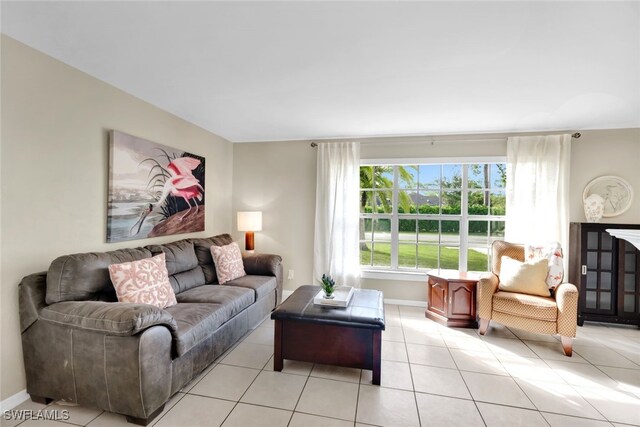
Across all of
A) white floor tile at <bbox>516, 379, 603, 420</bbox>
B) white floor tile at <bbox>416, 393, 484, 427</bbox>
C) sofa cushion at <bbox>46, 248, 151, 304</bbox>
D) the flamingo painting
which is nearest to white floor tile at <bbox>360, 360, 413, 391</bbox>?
white floor tile at <bbox>416, 393, 484, 427</bbox>

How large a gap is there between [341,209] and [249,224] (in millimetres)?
1318

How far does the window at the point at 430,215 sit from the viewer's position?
387cm

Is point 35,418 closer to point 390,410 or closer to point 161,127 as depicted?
point 390,410

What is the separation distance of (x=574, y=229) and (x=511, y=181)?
2.83ft

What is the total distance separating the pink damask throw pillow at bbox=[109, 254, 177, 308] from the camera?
2094mm

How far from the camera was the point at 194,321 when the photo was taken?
6.92ft

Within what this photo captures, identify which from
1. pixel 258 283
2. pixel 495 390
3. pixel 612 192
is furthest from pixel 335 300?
pixel 612 192

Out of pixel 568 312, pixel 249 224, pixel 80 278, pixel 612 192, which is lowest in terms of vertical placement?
pixel 568 312

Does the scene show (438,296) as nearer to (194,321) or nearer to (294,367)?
(294,367)

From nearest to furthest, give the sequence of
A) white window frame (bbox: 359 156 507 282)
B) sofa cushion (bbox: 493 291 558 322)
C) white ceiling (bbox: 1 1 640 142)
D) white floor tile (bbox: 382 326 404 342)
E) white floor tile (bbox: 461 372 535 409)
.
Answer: white ceiling (bbox: 1 1 640 142) < white floor tile (bbox: 461 372 535 409) < sofa cushion (bbox: 493 291 558 322) < white floor tile (bbox: 382 326 404 342) < white window frame (bbox: 359 156 507 282)

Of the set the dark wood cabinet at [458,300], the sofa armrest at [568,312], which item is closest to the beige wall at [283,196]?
the dark wood cabinet at [458,300]

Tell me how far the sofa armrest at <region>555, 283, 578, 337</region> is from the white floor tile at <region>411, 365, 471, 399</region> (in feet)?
3.87

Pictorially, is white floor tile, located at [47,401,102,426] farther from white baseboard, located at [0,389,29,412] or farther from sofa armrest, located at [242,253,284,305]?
sofa armrest, located at [242,253,284,305]

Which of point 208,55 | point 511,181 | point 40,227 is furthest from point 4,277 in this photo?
point 511,181
